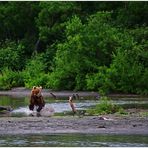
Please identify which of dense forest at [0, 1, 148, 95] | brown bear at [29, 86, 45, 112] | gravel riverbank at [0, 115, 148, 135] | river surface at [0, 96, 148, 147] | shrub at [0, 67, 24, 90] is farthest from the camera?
shrub at [0, 67, 24, 90]

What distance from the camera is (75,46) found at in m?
55.0

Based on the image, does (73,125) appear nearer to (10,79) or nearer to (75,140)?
(75,140)

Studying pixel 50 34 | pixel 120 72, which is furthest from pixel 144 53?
pixel 50 34

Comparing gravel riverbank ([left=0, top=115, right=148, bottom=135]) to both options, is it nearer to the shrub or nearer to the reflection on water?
the reflection on water

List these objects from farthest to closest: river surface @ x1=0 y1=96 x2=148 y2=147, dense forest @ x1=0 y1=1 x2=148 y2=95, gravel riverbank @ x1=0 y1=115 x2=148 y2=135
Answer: dense forest @ x1=0 y1=1 x2=148 y2=95 → gravel riverbank @ x1=0 y1=115 x2=148 y2=135 → river surface @ x1=0 y1=96 x2=148 y2=147

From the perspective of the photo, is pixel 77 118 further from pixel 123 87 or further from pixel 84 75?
pixel 84 75

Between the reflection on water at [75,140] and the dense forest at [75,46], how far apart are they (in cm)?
2700

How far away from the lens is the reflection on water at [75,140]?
21719 millimetres

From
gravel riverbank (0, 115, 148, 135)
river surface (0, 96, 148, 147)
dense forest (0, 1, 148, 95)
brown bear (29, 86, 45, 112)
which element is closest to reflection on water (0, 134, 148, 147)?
river surface (0, 96, 148, 147)

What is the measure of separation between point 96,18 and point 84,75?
201 inches

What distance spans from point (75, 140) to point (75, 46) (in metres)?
32.5

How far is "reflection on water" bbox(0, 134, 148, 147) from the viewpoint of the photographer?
21.7 m

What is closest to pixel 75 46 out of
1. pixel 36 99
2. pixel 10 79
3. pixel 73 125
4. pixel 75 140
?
pixel 10 79

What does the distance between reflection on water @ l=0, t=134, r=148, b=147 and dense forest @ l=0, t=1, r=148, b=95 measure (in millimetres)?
26998
